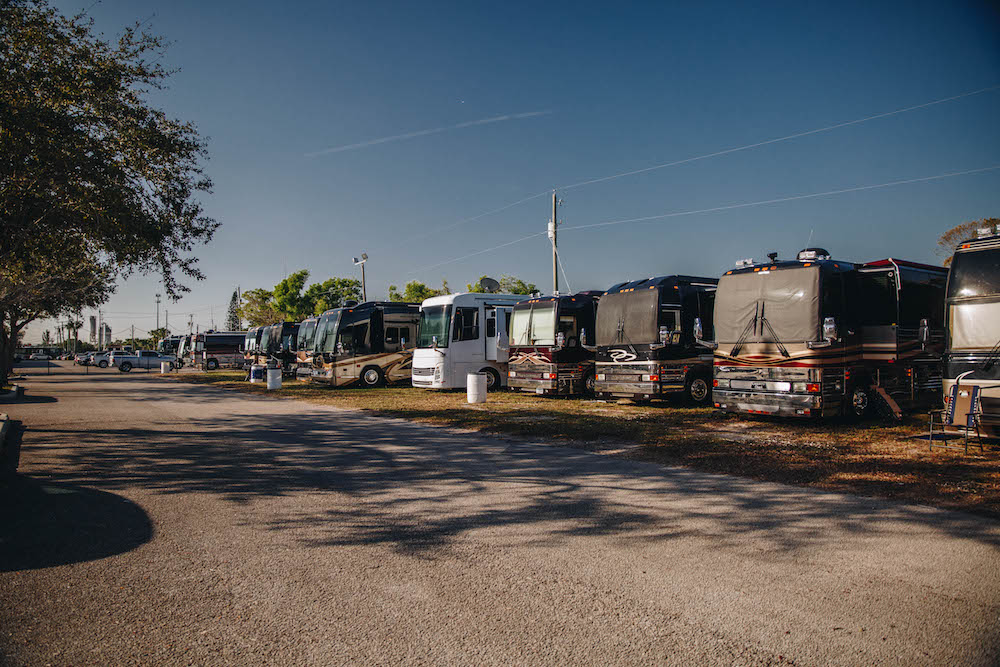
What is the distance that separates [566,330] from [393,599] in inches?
583

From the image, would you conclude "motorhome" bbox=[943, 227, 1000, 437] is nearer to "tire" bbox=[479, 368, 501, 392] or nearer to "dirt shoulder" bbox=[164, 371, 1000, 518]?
"dirt shoulder" bbox=[164, 371, 1000, 518]

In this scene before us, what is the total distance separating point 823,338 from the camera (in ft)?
37.2

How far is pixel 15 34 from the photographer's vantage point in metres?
12.5

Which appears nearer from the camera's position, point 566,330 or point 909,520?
point 909,520

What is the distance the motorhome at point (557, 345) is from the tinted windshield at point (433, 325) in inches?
123

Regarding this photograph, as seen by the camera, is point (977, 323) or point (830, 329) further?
point (830, 329)

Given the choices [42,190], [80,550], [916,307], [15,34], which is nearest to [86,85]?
[15,34]

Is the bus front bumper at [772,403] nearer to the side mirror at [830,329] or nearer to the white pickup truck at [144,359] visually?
the side mirror at [830,329]

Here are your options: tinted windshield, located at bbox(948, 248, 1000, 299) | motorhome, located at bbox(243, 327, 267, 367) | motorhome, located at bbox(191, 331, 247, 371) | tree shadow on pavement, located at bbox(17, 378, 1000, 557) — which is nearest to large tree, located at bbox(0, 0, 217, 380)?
tree shadow on pavement, located at bbox(17, 378, 1000, 557)

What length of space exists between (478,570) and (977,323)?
8671mm

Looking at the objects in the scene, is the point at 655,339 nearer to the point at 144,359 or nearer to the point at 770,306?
the point at 770,306

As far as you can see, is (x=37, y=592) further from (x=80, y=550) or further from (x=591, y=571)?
(x=591, y=571)

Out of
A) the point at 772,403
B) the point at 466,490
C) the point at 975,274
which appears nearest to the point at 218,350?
the point at 772,403

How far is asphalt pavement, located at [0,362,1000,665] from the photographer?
11.0 feet
